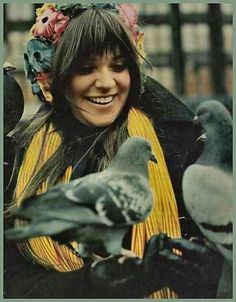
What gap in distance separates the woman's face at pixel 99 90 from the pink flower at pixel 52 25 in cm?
29

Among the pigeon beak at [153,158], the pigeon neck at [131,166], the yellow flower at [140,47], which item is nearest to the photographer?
the pigeon neck at [131,166]

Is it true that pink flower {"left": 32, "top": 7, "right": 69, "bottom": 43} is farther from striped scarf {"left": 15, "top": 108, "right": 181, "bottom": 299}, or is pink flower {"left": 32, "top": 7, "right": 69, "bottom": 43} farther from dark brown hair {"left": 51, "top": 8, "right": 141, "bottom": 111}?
striped scarf {"left": 15, "top": 108, "right": 181, "bottom": 299}

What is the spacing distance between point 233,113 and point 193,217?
842 mm

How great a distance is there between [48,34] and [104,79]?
526mm

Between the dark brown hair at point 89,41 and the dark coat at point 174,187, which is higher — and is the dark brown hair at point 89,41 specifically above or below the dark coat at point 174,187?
above

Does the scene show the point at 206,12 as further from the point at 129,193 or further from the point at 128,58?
the point at 129,193

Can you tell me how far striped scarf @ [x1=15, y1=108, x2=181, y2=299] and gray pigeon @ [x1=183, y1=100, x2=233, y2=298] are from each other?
0.16 meters

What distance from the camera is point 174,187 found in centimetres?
465

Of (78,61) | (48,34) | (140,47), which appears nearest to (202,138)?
(140,47)

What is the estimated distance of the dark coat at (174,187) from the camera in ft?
14.9

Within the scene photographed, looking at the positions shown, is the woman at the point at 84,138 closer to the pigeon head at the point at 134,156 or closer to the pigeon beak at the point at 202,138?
the pigeon head at the point at 134,156

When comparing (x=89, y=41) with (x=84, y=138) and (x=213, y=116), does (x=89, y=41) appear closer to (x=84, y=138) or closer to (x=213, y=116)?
(x=84, y=138)

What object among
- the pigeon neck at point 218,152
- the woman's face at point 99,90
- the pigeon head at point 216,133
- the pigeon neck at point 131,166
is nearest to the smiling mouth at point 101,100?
the woman's face at point 99,90

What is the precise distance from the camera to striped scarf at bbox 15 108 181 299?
4531mm
